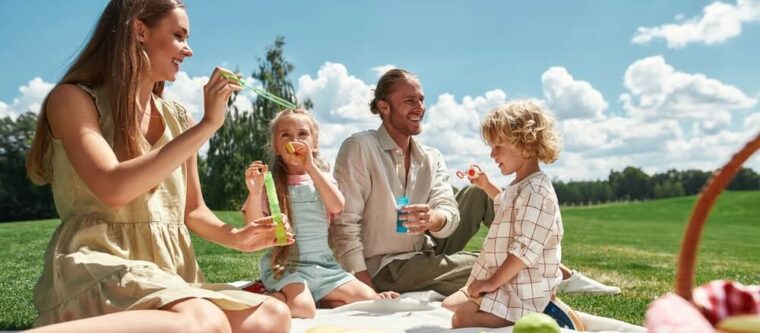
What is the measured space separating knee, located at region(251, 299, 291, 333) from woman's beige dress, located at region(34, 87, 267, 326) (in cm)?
7

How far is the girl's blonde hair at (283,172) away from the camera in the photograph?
4352 millimetres

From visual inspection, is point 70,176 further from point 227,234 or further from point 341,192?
point 341,192

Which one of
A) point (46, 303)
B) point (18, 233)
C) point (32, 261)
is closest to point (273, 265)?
point (46, 303)

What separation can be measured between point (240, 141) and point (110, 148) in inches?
1072

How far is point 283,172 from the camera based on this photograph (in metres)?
4.58

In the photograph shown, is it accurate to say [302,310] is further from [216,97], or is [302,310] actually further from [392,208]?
[216,97]

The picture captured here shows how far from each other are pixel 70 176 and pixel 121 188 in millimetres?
344

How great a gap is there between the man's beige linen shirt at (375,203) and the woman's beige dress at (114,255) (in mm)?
1781

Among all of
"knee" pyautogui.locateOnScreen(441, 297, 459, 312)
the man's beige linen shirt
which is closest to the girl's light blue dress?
the man's beige linen shirt

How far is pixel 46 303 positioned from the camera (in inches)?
105

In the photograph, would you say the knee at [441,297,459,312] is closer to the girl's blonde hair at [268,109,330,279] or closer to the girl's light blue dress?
the girl's light blue dress

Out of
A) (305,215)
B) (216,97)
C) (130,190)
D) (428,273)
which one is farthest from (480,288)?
(130,190)

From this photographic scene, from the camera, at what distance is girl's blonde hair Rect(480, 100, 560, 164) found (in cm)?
361

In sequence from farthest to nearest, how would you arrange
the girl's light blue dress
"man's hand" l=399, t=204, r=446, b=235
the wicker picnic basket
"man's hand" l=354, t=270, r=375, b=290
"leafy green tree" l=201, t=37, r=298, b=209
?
"leafy green tree" l=201, t=37, r=298, b=209
"man's hand" l=354, t=270, r=375, b=290
the girl's light blue dress
"man's hand" l=399, t=204, r=446, b=235
the wicker picnic basket
